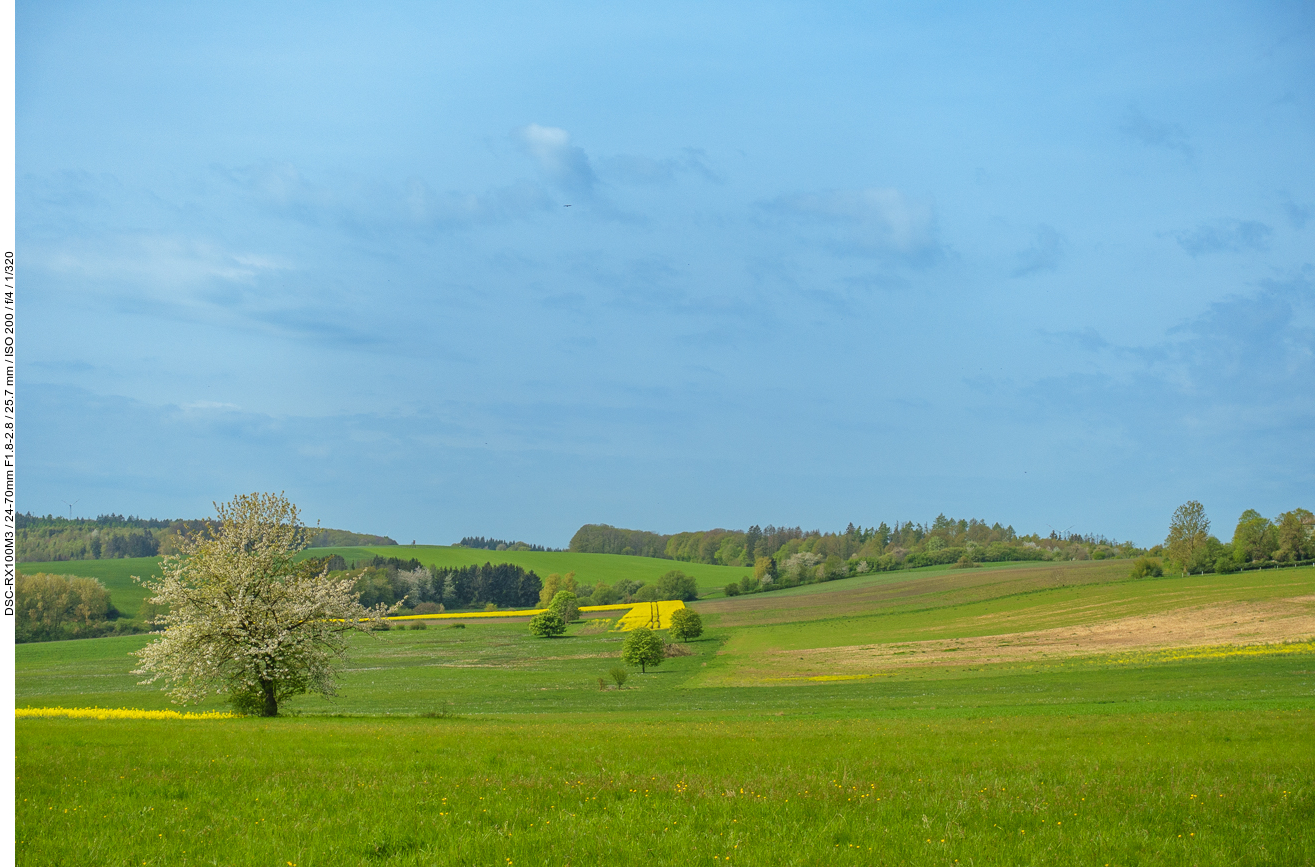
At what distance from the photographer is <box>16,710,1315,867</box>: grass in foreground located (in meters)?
7.88

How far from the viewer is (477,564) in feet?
593

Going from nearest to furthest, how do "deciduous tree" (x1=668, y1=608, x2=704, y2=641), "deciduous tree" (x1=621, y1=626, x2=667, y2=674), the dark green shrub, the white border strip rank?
1. the white border strip
2. "deciduous tree" (x1=621, y1=626, x2=667, y2=674)
3. "deciduous tree" (x1=668, y1=608, x2=704, y2=641)
4. the dark green shrub

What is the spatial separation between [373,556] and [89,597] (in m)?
65.0

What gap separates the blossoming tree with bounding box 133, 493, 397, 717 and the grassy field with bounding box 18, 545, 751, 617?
123952mm

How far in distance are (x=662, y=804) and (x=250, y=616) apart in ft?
94.4

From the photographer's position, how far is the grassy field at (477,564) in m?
148

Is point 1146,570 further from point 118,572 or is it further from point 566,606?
point 118,572

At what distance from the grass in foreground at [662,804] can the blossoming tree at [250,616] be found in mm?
16897

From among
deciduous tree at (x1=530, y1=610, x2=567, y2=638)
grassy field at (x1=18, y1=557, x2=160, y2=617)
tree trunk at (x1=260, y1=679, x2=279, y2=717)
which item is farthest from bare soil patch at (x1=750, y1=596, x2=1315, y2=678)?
grassy field at (x1=18, y1=557, x2=160, y2=617)

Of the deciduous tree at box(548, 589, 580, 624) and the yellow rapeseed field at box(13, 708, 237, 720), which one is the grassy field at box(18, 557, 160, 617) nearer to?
the deciduous tree at box(548, 589, 580, 624)

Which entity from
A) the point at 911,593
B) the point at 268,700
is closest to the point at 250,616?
the point at 268,700

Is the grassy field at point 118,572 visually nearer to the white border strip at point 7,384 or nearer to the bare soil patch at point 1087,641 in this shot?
the bare soil patch at point 1087,641

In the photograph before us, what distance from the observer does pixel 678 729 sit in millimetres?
24844

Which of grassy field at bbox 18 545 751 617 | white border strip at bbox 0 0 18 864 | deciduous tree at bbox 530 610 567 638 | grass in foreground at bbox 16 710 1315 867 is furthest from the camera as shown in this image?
grassy field at bbox 18 545 751 617
